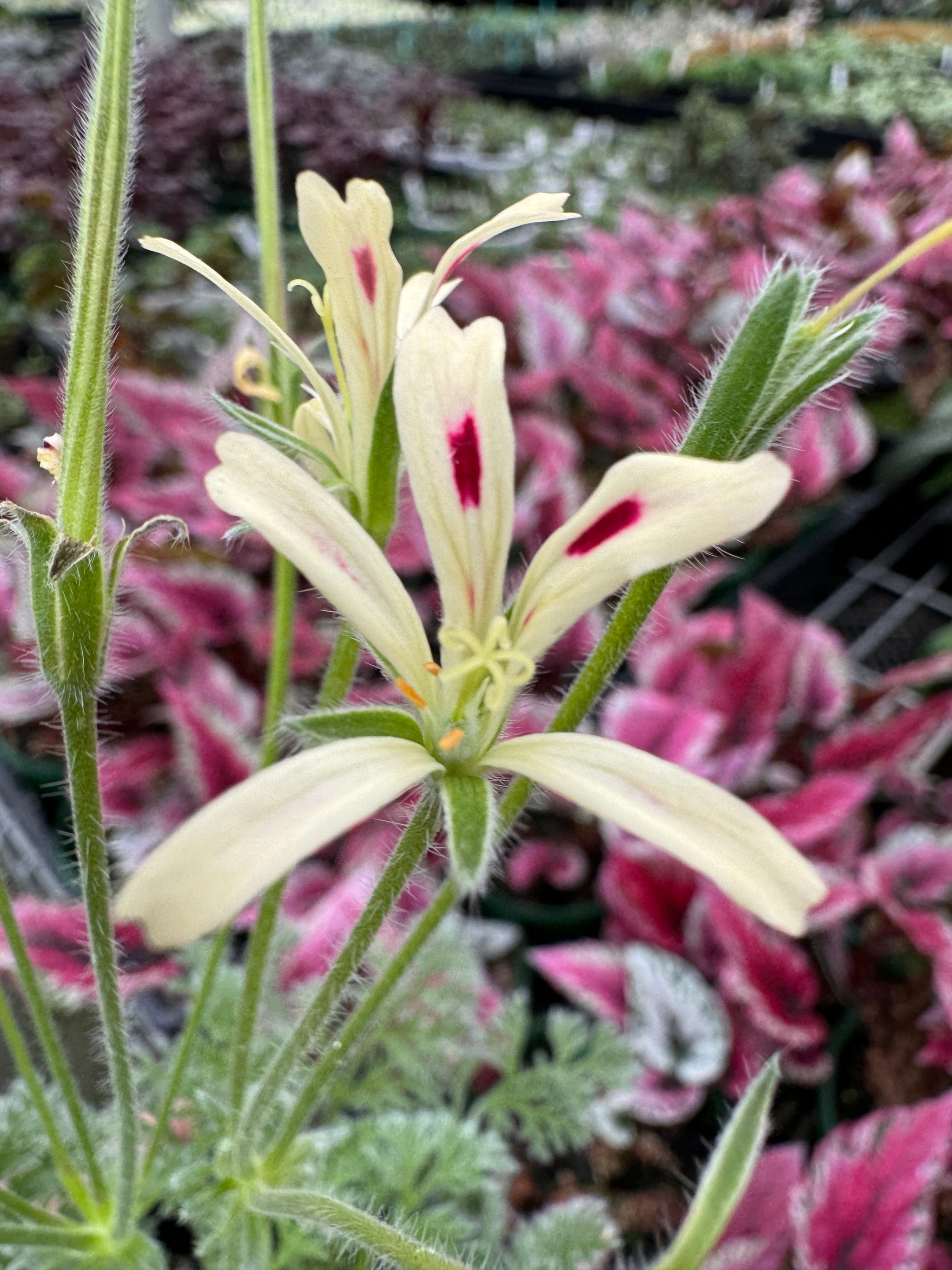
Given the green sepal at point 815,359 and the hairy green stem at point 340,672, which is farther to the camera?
the hairy green stem at point 340,672

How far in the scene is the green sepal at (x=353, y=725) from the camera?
27 cm

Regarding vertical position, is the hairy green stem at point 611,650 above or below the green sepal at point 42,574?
below

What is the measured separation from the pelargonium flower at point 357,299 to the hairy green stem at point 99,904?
11 centimetres

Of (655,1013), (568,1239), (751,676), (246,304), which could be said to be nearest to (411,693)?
(246,304)

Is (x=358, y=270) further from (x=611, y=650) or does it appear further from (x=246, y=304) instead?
(x=611, y=650)

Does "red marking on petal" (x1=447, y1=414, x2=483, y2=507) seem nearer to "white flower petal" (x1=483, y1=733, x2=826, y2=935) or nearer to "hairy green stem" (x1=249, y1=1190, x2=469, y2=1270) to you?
"white flower petal" (x1=483, y1=733, x2=826, y2=935)

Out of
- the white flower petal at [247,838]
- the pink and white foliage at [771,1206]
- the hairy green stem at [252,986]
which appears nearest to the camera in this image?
the white flower petal at [247,838]

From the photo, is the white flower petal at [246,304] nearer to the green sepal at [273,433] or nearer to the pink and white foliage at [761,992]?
the green sepal at [273,433]

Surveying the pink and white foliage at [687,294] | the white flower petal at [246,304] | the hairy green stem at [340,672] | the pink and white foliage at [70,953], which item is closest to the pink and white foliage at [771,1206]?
the pink and white foliage at [70,953]

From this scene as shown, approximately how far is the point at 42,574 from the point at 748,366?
20 cm

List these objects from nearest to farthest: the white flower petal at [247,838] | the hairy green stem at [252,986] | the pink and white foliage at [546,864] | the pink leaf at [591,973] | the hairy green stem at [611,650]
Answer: the white flower petal at [247,838], the hairy green stem at [611,650], the hairy green stem at [252,986], the pink leaf at [591,973], the pink and white foliage at [546,864]

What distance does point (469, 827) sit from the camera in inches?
9.9

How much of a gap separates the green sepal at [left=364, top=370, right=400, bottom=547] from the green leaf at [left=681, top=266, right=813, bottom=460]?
9 cm

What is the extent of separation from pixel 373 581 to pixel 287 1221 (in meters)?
0.33
